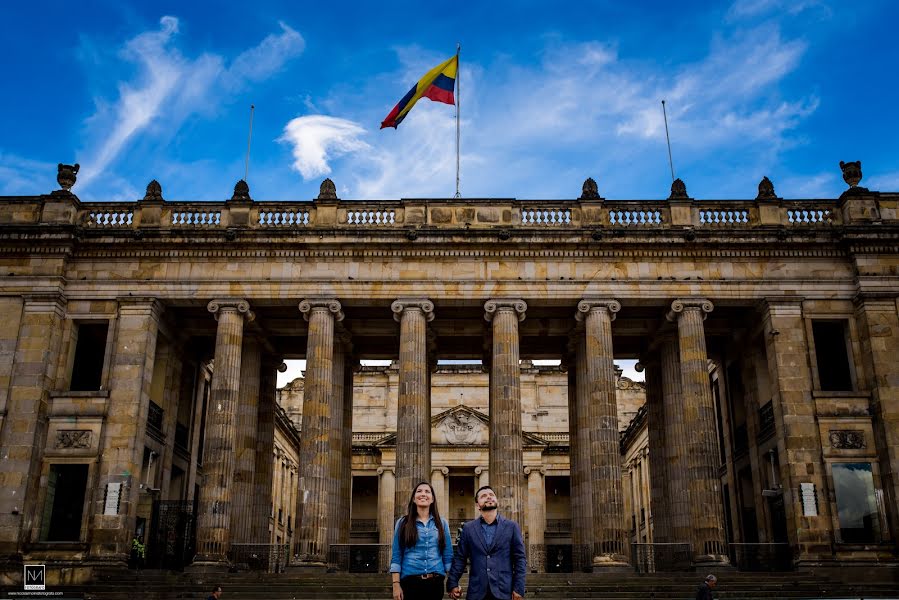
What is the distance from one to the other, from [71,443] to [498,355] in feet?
45.8

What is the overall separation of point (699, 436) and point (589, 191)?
9255 mm

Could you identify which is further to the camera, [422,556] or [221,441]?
[221,441]

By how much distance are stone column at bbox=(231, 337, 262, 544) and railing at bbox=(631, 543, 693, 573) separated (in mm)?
13383

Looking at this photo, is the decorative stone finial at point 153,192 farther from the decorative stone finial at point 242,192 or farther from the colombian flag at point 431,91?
the colombian flag at point 431,91

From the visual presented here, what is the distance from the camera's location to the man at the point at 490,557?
882 centimetres

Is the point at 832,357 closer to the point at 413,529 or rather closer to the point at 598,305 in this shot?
the point at 598,305

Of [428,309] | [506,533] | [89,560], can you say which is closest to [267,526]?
[89,560]

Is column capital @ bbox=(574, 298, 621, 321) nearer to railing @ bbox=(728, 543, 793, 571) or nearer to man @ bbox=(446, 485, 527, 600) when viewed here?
railing @ bbox=(728, 543, 793, 571)

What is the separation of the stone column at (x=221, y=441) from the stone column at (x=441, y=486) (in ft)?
80.5

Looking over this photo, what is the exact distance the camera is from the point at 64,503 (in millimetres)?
28000

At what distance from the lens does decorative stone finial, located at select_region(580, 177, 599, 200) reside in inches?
1199

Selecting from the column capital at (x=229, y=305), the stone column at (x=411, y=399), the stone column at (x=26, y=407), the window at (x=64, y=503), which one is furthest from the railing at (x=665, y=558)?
the window at (x=64, y=503)

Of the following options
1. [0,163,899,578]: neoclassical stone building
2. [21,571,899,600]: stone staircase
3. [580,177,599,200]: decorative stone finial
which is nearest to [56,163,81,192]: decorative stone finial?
[0,163,899,578]: neoclassical stone building

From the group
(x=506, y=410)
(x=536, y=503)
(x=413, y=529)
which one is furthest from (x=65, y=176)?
(x=536, y=503)
